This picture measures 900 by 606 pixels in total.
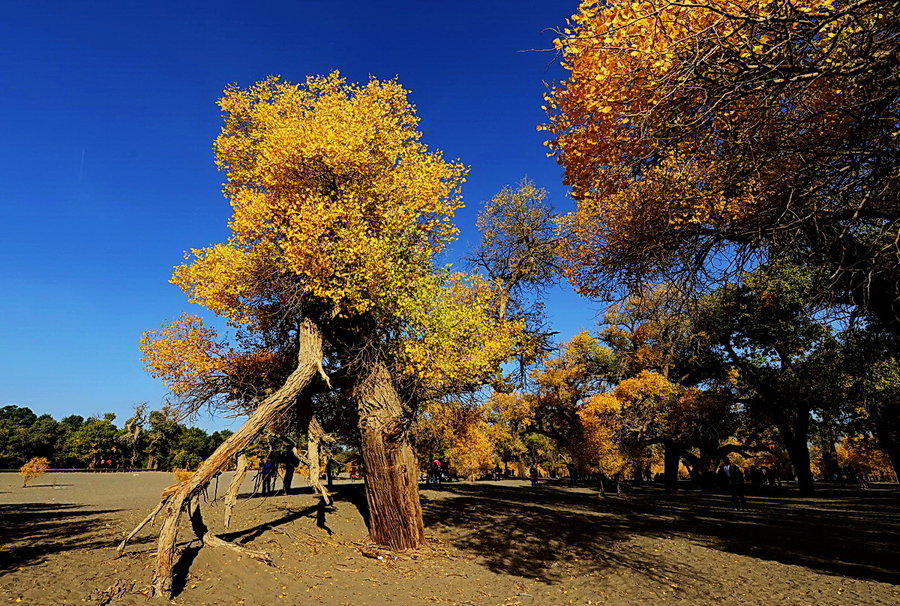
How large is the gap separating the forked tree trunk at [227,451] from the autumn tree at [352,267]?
0.04 m

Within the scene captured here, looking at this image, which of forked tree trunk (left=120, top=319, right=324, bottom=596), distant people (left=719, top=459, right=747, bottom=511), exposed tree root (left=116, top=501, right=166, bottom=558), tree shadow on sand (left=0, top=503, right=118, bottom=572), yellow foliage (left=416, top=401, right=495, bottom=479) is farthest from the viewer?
distant people (left=719, top=459, right=747, bottom=511)

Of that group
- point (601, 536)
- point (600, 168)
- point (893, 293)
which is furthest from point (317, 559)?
point (893, 293)

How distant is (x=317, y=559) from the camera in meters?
9.35

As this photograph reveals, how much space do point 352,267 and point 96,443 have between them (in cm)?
6109

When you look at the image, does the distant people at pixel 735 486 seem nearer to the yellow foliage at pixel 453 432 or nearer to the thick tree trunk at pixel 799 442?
the thick tree trunk at pixel 799 442

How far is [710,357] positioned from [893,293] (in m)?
21.2

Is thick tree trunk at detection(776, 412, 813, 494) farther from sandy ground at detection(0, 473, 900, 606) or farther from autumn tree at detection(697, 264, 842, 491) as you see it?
sandy ground at detection(0, 473, 900, 606)

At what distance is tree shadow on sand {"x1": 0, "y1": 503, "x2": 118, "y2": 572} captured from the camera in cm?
818

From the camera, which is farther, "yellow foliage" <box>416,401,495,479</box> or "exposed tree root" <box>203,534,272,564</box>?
"yellow foliage" <box>416,401,495,479</box>

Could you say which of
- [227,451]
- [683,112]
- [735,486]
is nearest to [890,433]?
[735,486]

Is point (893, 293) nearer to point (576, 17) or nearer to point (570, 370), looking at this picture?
point (576, 17)

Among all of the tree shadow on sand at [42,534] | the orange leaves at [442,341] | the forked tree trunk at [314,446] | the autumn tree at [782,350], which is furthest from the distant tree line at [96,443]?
the autumn tree at [782,350]

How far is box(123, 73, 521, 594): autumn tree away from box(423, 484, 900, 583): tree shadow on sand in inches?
110

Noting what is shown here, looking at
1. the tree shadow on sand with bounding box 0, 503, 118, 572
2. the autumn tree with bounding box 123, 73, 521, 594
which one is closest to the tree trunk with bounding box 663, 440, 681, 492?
the autumn tree with bounding box 123, 73, 521, 594
